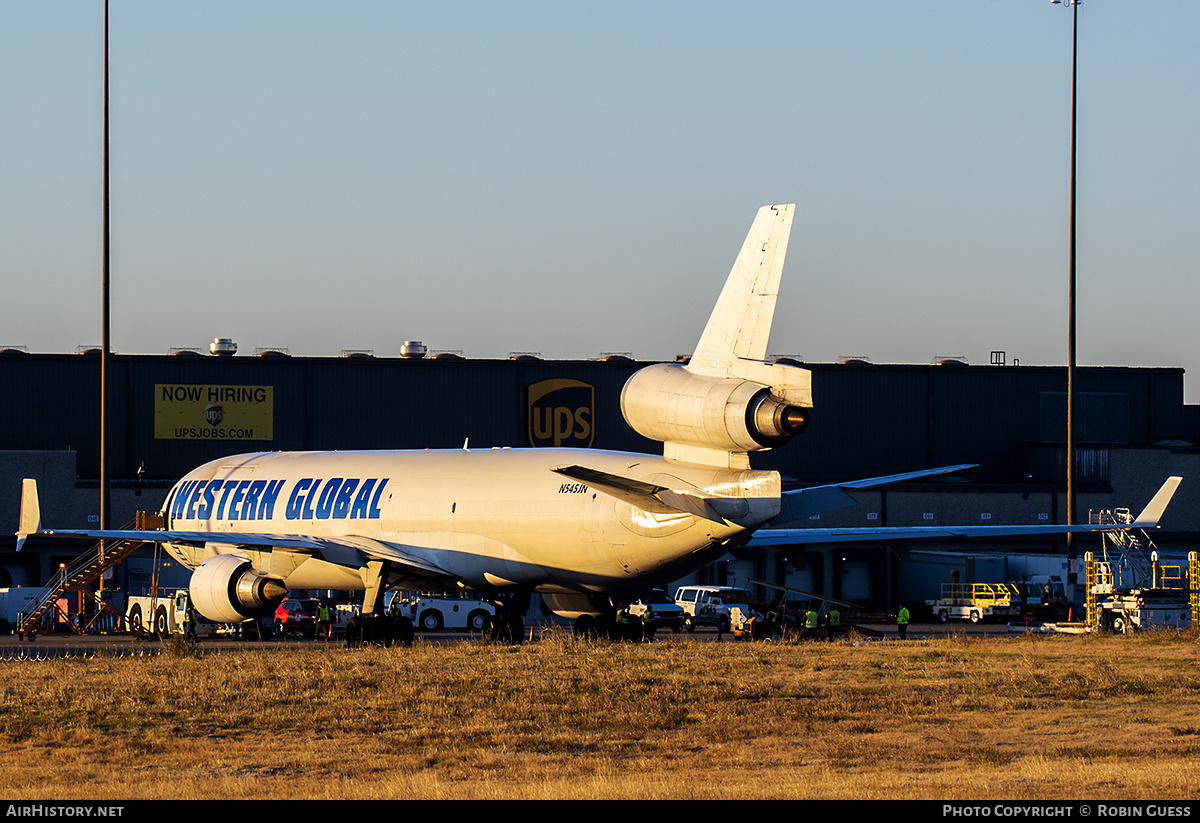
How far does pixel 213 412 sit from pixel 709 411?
1859 inches

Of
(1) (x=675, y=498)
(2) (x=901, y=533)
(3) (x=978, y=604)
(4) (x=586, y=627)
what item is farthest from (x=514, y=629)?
(3) (x=978, y=604)

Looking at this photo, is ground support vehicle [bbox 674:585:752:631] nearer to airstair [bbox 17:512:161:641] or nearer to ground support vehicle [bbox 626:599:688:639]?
ground support vehicle [bbox 626:599:688:639]

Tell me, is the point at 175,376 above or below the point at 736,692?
above

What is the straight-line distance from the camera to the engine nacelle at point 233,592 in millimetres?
34844

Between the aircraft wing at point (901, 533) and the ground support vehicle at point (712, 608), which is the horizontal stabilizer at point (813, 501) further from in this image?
the ground support vehicle at point (712, 608)

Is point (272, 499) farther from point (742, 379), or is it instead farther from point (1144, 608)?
point (1144, 608)

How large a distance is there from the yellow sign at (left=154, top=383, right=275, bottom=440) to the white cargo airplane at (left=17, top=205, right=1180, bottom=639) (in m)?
Answer: 27.0

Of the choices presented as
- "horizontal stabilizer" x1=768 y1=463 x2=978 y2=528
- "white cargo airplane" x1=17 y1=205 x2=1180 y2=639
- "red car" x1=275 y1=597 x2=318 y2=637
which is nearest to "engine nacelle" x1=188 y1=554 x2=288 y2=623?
"white cargo airplane" x1=17 y1=205 x2=1180 y2=639

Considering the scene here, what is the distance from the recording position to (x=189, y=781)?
15.0 metres

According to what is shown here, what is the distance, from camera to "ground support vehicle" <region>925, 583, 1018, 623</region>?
193 ft

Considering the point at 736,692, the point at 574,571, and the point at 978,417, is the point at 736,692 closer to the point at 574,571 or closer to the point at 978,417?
the point at 574,571

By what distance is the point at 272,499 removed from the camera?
39250 mm

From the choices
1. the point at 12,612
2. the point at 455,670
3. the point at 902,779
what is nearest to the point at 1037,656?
the point at 455,670
